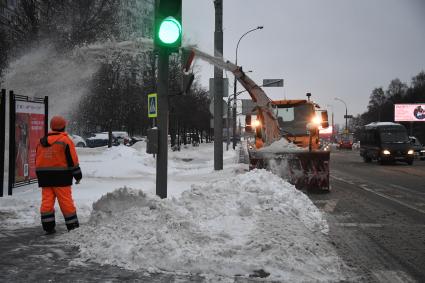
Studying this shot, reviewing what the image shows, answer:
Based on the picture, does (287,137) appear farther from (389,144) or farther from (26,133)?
(389,144)

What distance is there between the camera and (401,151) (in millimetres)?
27344

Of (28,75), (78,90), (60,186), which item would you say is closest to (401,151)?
(78,90)

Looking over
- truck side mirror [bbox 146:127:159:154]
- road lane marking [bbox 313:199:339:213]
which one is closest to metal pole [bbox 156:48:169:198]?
truck side mirror [bbox 146:127:159:154]

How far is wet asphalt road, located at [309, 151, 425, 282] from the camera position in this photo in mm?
5480

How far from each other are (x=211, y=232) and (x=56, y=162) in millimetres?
2581

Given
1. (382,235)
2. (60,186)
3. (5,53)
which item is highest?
(5,53)

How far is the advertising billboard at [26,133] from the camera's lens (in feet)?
33.6

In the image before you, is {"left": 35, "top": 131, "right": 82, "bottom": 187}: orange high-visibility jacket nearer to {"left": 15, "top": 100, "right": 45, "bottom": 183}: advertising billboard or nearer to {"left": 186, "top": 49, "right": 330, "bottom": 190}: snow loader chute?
{"left": 15, "top": 100, "right": 45, "bottom": 183}: advertising billboard

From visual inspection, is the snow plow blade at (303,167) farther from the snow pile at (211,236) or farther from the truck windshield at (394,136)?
the truck windshield at (394,136)

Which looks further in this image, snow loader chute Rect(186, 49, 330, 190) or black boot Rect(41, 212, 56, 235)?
snow loader chute Rect(186, 49, 330, 190)

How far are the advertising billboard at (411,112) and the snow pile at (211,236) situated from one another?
6022cm

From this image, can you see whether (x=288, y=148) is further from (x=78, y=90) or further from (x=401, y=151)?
(x=401, y=151)

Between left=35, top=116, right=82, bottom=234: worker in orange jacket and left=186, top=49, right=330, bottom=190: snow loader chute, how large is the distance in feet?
16.4

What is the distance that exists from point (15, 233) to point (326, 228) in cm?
480
